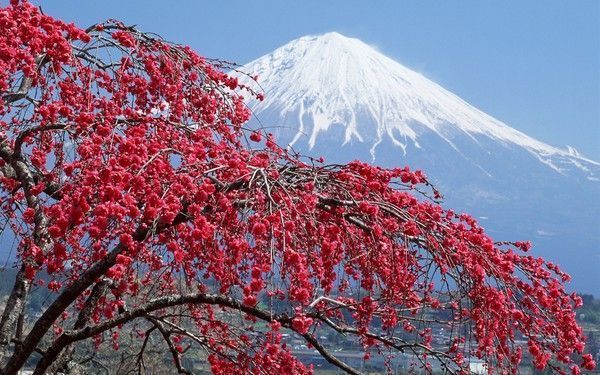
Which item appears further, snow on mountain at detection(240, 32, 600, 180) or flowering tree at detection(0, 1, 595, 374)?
snow on mountain at detection(240, 32, 600, 180)

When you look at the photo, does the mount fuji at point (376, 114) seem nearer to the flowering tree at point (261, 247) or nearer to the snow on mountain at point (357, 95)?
the snow on mountain at point (357, 95)

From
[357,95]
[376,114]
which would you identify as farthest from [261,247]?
[376,114]

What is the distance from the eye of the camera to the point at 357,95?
562 feet

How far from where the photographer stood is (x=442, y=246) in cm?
401

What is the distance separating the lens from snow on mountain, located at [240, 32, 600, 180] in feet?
543

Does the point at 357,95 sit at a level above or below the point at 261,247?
above

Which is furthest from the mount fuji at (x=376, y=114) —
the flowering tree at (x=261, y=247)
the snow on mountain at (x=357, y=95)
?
the flowering tree at (x=261, y=247)

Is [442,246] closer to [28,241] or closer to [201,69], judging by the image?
[28,241]

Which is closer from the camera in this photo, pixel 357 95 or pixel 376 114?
pixel 357 95

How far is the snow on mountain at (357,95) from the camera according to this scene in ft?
543

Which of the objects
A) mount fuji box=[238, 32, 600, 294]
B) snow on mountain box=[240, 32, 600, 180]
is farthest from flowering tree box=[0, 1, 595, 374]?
snow on mountain box=[240, 32, 600, 180]

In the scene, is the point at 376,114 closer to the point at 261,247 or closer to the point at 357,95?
the point at 357,95

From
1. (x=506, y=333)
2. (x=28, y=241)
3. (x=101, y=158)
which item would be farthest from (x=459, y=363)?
(x=28, y=241)

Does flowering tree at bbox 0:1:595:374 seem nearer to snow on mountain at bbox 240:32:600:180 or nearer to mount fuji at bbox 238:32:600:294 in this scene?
mount fuji at bbox 238:32:600:294
